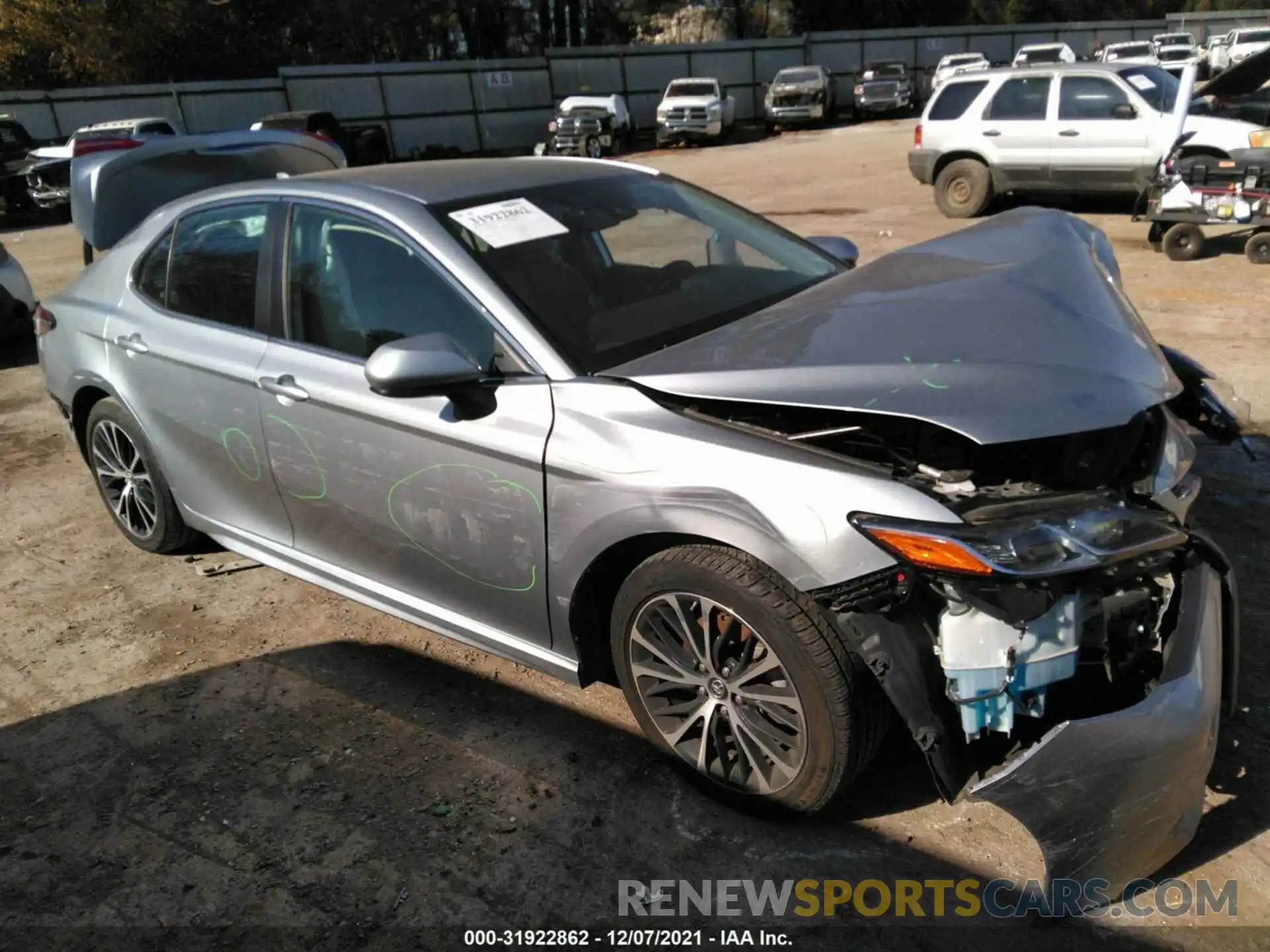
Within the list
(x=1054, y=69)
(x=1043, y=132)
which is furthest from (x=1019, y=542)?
(x=1054, y=69)

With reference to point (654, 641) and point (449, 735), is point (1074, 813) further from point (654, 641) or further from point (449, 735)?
point (449, 735)

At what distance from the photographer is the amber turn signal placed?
2086 millimetres

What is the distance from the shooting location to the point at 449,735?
310 cm

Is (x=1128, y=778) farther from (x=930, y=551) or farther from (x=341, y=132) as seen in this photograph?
(x=341, y=132)

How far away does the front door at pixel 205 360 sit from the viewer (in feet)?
11.5

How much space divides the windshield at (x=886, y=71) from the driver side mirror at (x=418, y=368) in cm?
3190

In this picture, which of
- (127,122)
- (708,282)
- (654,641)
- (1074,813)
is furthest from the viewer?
(127,122)

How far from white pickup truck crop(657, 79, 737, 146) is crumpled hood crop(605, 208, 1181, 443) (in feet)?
80.5

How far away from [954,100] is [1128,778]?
11566 mm

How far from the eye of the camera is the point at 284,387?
3271 millimetres

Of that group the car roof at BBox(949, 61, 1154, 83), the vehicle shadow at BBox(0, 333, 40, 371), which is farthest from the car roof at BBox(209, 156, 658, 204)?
the car roof at BBox(949, 61, 1154, 83)

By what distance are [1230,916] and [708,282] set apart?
235 centimetres

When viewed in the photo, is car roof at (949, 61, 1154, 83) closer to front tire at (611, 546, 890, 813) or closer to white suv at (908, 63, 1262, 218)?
white suv at (908, 63, 1262, 218)

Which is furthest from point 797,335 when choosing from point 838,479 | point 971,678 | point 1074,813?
point 1074,813
